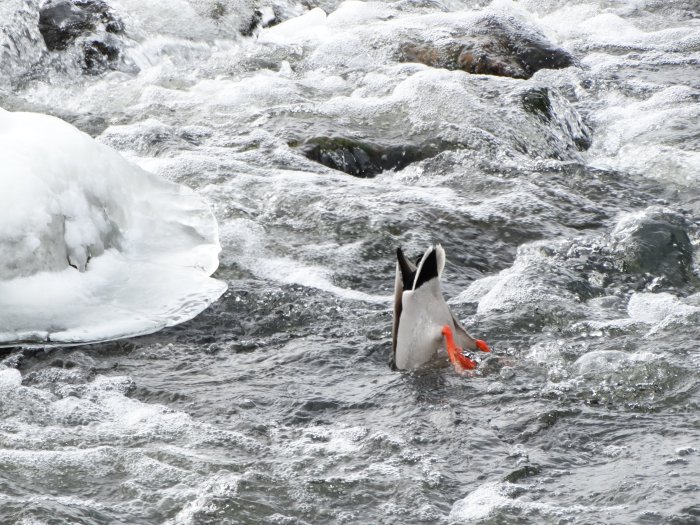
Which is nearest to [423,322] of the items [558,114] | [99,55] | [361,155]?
[361,155]

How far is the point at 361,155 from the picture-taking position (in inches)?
278

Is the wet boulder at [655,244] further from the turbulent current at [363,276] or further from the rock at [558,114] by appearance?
the rock at [558,114]

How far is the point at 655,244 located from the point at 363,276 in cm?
164

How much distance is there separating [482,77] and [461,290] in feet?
11.5

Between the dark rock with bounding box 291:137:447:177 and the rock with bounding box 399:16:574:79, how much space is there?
6.50ft

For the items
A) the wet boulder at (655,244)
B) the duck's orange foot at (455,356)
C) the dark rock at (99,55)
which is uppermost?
the dark rock at (99,55)

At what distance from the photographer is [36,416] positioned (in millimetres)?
3922

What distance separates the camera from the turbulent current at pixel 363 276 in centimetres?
350

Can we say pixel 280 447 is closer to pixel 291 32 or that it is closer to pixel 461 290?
pixel 461 290

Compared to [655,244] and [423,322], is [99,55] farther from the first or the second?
[423,322]

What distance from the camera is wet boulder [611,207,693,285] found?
17.5 ft

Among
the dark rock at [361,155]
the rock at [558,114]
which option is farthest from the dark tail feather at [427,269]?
the rock at [558,114]

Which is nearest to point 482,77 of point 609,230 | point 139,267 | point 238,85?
point 238,85

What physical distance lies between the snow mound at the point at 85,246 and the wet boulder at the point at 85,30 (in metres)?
3.94
